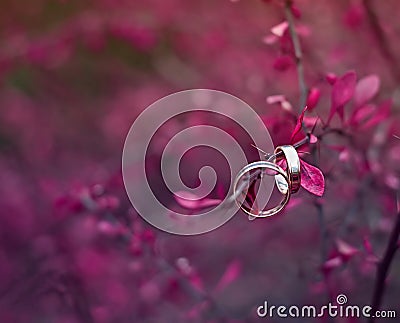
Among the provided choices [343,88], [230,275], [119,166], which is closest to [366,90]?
[343,88]

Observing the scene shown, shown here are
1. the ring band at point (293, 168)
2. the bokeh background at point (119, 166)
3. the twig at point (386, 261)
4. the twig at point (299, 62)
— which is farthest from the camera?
the bokeh background at point (119, 166)

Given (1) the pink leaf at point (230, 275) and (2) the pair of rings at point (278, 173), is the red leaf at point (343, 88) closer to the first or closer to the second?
(2) the pair of rings at point (278, 173)

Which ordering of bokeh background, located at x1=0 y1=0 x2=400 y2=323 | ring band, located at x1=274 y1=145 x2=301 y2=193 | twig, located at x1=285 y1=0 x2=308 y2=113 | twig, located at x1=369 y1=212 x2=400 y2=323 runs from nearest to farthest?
ring band, located at x1=274 y1=145 x2=301 y2=193 → twig, located at x1=369 y1=212 x2=400 y2=323 → twig, located at x1=285 y1=0 x2=308 y2=113 → bokeh background, located at x1=0 y1=0 x2=400 y2=323

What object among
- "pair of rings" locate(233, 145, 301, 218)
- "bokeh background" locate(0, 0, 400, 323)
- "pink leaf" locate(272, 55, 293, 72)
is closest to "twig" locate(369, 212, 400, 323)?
"bokeh background" locate(0, 0, 400, 323)

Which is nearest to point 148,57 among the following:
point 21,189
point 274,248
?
point 21,189

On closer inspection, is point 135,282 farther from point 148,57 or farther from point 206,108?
point 148,57

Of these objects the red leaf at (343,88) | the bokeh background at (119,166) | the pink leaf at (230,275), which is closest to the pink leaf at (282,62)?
the bokeh background at (119,166)

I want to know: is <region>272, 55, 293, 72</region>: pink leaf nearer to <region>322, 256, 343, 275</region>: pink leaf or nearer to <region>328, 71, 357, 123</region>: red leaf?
<region>328, 71, 357, 123</region>: red leaf
